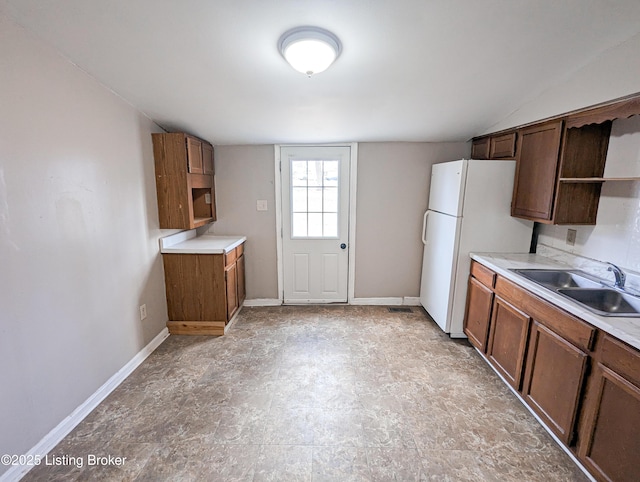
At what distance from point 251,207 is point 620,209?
10.6 feet

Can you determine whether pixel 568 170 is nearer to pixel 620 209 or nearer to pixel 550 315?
pixel 620 209

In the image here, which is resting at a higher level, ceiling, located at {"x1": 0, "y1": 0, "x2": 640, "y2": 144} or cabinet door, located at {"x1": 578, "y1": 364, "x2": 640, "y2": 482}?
ceiling, located at {"x1": 0, "y1": 0, "x2": 640, "y2": 144}

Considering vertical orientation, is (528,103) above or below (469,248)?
above

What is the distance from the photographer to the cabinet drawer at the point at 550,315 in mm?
1525

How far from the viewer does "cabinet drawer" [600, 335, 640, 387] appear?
1.27m

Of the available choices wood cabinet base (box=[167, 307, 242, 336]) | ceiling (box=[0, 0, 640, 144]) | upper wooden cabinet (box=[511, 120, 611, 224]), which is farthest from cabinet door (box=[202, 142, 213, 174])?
upper wooden cabinet (box=[511, 120, 611, 224])

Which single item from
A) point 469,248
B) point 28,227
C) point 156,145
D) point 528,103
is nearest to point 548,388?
point 469,248

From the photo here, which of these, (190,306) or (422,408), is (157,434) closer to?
(190,306)

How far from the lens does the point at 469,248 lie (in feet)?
8.94

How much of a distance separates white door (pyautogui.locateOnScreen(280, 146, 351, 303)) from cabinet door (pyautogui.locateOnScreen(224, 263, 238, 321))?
0.66 meters

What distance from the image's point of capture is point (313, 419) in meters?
1.90

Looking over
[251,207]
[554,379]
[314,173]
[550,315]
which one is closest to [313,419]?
[554,379]

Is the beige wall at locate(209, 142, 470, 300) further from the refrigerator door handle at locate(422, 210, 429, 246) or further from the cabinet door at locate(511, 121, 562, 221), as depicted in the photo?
the cabinet door at locate(511, 121, 562, 221)

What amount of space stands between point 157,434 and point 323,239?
94.2 inches
